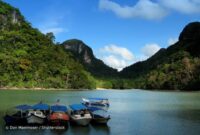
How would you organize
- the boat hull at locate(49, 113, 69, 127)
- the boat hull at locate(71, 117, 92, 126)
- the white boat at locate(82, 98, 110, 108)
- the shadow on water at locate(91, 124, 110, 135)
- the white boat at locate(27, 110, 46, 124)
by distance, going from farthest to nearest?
1. the white boat at locate(82, 98, 110, 108)
2. the boat hull at locate(71, 117, 92, 126)
3. the boat hull at locate(49, 113, 69, 127)
4. the white boat at locate(27, 110, 46, 124)
5. the shadow on water at locate(91, 124, 110, 135)

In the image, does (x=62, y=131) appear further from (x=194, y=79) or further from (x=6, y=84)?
(x=194, y=79)

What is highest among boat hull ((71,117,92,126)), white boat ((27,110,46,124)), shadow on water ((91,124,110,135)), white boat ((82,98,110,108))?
white boat ((82,98,110,108))

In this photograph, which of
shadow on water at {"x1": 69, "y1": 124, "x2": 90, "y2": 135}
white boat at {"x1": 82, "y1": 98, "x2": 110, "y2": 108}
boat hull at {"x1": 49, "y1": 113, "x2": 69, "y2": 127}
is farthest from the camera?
white boat at {"x1": 82, "y1": 98, "x2": 110, "y2": 108}

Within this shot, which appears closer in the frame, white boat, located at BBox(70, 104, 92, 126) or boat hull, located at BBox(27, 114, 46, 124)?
boat hull, located at BBox(27, 114, 46, 124)

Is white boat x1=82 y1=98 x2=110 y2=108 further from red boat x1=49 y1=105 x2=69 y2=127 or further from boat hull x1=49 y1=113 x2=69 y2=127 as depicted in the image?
boat hull x1=49 y1=113 x2=69 y2=127

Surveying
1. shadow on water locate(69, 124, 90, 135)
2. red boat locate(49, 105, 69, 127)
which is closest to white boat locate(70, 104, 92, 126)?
shadow on water locate(69, 124, 90, 135)

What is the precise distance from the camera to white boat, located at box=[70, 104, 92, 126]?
47.8 metres

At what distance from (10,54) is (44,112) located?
146m

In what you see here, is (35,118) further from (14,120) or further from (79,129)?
(79,129)

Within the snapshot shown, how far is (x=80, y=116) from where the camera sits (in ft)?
159

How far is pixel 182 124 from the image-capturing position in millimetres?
52594

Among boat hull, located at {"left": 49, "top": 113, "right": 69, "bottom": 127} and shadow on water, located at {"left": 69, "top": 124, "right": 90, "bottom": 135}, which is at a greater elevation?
boat hull, located at {"left": 49, "top": 113, "right": 69, "bottom": 127}

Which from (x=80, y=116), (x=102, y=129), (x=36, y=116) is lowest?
(x=102, y=129)

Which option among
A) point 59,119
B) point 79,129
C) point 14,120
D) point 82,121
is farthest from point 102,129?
point 14,120
